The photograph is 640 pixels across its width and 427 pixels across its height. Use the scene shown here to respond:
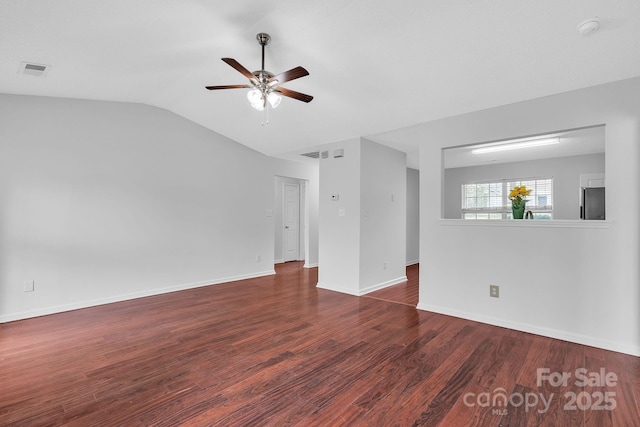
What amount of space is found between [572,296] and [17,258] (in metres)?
6.04

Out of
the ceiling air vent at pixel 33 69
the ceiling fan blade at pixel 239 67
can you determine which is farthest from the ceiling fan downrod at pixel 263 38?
the ceiling air vent at pixel 33 69

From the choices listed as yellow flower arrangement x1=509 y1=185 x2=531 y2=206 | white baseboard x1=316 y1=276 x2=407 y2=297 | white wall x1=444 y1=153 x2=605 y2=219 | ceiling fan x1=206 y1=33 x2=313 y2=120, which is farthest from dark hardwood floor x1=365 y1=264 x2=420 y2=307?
white wall x1=444 y1=153 x2=605 y2=219

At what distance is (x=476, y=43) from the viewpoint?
2570mm

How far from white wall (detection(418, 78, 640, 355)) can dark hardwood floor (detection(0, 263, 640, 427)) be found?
0.25 meters

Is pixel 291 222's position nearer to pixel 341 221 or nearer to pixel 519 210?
pixel 341 221

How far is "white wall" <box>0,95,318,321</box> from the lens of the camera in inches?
145

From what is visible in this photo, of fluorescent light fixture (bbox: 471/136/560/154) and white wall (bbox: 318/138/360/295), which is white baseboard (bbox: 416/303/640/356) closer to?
white wall (bbox: 318/138/360/295)

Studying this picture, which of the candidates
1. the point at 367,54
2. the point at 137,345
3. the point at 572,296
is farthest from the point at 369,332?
the point at 367,54

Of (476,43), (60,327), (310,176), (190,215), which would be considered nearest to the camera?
(476,43)

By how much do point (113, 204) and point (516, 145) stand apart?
20.3ft

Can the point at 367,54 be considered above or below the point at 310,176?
above

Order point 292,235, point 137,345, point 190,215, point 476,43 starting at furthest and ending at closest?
point 292,235
point 190,215
point 137,345
point 476,43

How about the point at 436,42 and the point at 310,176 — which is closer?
the point at 436,42

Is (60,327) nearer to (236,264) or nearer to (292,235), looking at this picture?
(236,264)
